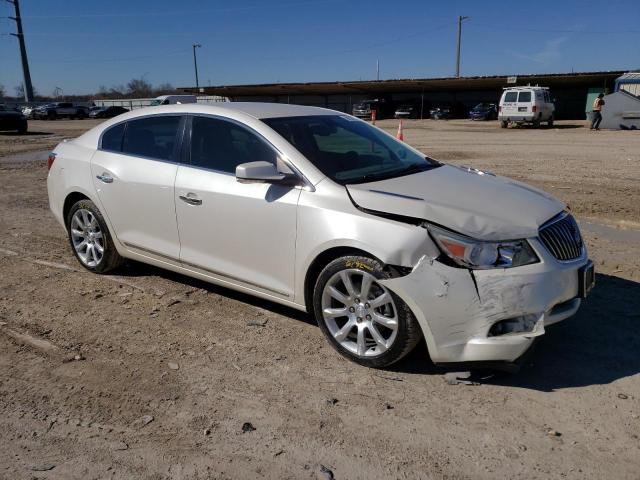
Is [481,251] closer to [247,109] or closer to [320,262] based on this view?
[320,262]

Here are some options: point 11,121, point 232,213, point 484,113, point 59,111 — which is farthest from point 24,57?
point 232,213

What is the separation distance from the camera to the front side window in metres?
4.03

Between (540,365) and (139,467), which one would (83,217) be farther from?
(540,365)

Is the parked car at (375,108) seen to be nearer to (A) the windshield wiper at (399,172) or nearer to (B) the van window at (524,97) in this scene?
(B) the van window at (524,97)

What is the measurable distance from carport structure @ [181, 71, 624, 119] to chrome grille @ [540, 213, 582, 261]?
129 ft

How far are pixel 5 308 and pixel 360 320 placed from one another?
311 centimetres

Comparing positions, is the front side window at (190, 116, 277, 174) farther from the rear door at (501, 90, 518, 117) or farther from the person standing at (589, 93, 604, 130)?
the rear door at (501, 90, 518, 117)

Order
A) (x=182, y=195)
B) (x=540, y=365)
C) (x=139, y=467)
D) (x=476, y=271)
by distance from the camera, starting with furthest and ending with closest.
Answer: (x=182, y=195) < (x=540, y=365) < (x=476, y=271) < (x=139, y=467)

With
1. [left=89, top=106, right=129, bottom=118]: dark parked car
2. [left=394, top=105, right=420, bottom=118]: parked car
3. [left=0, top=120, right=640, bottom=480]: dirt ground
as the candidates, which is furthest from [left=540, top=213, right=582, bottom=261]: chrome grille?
[left=89, top=106, right=129, bottom=118]: dark parked car

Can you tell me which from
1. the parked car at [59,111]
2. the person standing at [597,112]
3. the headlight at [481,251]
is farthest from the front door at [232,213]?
the parked car at [59,111]

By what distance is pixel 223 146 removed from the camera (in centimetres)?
422

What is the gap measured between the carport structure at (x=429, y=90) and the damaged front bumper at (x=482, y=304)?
39.9 m

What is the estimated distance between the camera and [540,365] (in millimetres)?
3510

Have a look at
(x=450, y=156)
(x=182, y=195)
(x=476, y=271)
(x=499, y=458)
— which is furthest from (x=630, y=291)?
(x=450, y=156)
